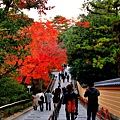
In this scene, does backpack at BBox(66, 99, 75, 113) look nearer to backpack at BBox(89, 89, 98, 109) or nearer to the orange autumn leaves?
backpack at BBox(89, 89, 98, 109)

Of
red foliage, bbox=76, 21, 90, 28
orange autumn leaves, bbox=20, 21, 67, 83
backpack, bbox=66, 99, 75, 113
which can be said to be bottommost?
backpack, bbox=66, 99, 75, 113

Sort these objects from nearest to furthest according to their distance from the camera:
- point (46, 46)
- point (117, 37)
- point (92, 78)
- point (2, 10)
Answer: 1. point (2, 10)
2. point (117, 37)
3. point (92, 78)
4. point (46, 46)

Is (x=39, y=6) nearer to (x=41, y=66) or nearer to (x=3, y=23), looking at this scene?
(x=3, y=23)

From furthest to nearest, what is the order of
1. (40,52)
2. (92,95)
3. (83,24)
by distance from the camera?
(40,52) < (83,24) < (92,95)

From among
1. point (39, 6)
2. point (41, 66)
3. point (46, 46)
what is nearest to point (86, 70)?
point (41, 66)

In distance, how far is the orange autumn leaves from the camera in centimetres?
2808

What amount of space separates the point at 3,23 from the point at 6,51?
51.2 inches

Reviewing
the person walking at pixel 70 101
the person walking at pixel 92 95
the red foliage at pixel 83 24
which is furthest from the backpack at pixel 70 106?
the red foliage at pixel 83 24

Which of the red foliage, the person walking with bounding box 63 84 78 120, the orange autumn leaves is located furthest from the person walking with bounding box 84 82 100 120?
the red foliage

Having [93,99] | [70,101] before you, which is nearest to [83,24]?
[93,99]

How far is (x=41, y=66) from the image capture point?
33.2m

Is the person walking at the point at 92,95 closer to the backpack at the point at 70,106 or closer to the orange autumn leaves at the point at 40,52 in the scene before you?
the backpack at the point at 70,106

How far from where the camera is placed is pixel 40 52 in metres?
34.2

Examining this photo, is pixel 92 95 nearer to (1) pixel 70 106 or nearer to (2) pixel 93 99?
(2) pixel 93 99
